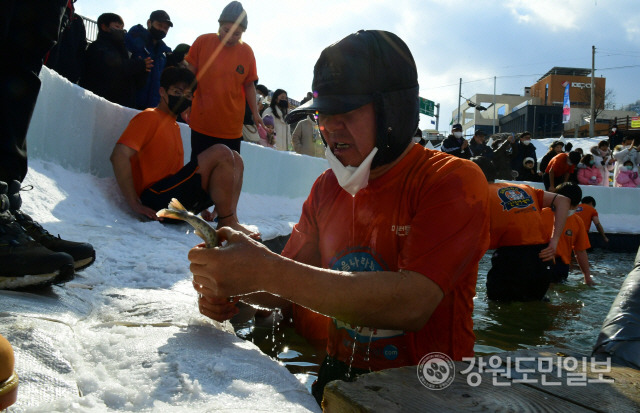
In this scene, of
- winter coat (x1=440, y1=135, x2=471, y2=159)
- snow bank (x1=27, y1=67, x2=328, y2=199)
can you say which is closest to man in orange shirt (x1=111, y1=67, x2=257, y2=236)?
snow bank (x1=27, y1=67, x2=328, y2=199)

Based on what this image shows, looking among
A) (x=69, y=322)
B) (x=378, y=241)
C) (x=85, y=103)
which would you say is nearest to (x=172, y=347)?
(x=69, y=322)

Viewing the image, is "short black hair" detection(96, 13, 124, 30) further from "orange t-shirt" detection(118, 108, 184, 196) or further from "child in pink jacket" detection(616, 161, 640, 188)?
"child in pink jacket" detection(616, 161, 640, 188)

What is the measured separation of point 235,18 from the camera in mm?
5609

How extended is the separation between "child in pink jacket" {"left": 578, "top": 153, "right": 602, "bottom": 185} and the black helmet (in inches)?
596

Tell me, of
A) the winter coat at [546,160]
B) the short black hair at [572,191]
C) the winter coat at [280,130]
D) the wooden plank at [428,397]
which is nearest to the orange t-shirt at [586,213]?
the short black hair at [572,191]

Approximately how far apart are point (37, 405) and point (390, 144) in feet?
4.38

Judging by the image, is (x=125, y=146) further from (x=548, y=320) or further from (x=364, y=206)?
(x=548, y=320)

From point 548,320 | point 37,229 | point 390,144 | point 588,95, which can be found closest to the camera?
point 390,144

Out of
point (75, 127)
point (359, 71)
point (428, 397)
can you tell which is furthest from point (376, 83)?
point (75, 127)

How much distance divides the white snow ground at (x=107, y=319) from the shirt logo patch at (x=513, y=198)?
9.63ft

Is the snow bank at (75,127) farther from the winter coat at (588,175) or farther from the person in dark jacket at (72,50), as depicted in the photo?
the winter coat at (588,175)

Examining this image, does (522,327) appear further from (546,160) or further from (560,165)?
(546,160)

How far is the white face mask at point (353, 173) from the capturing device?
1.92 meters

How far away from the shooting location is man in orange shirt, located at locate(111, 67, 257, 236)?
16.0ft
